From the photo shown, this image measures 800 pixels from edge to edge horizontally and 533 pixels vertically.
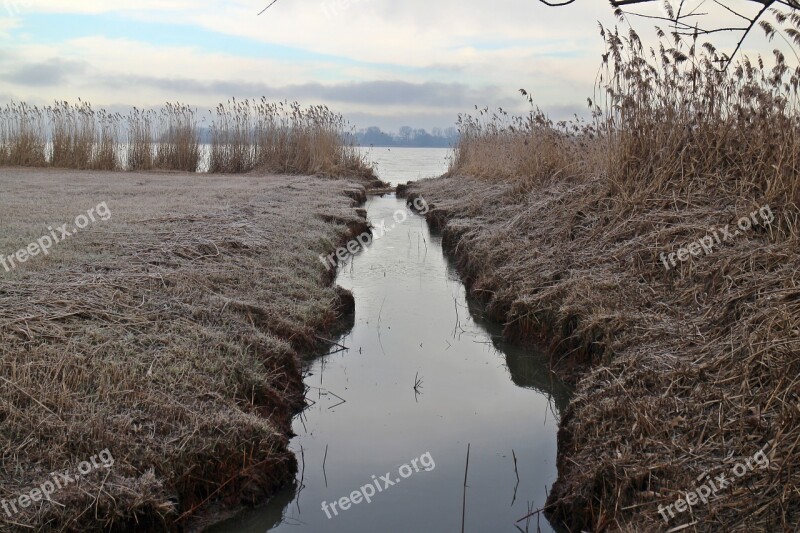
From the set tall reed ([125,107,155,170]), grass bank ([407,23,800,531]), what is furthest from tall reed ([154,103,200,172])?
grass bank ([407,23,800,531])

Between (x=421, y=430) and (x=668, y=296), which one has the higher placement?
(x=668, y=296)

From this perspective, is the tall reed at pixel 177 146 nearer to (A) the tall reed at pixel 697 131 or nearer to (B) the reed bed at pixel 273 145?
(B) the reed bed at pixel 273 145

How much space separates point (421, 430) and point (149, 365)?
1.44 meters

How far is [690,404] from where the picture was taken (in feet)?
9.51

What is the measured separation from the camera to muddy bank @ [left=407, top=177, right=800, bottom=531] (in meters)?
2.42

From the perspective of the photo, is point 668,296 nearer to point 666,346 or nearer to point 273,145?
point 666,346

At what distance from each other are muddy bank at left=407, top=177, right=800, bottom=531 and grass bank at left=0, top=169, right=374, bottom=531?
4.80ft

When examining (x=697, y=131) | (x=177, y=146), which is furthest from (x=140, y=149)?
(x=697, y=131)

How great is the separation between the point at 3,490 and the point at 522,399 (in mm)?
2866

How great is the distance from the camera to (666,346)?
361 centimetres

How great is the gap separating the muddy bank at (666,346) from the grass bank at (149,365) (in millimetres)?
1463

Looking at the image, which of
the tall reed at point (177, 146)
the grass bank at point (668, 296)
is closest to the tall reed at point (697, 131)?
the grass bank at point (668, 296)

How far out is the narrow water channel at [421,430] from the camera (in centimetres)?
298

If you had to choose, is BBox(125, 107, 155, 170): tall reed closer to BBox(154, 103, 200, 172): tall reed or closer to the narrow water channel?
BBox(154, 103, 200, 172): tall reed
